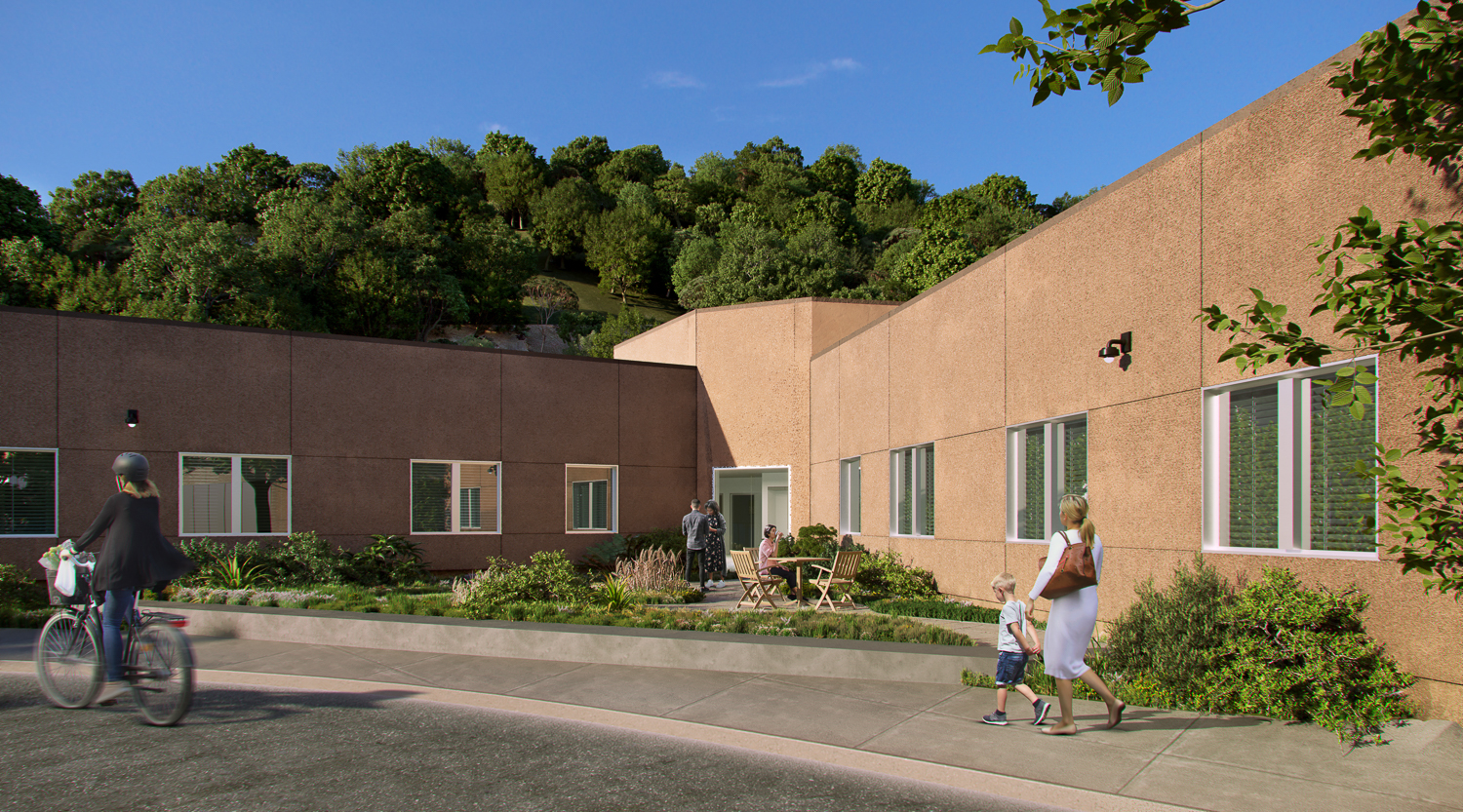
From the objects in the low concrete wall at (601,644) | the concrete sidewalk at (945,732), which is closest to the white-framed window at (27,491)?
the low concrete wall at (601,644)

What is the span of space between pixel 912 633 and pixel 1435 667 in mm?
4381

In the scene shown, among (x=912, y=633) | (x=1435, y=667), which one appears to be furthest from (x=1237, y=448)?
(x=912, y=633)

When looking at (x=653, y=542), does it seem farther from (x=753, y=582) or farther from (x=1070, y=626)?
Result: (x=1070, y=626)

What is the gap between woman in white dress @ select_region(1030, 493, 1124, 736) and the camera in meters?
6.23

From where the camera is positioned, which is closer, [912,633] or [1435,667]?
[1435,667]

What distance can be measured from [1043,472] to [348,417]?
12605mm

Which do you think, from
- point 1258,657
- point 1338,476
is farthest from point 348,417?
point 1338,476

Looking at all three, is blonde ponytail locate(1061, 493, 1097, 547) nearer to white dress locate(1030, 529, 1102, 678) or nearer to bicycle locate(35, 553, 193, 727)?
white dress locate(1030, 529, 1102, 678)

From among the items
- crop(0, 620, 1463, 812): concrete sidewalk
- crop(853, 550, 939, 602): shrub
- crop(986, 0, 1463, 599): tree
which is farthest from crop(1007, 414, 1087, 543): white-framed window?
crop(986, 0, 1463, 599): tree

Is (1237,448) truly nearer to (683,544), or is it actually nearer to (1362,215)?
(1362,215)

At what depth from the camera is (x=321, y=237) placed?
50.3m

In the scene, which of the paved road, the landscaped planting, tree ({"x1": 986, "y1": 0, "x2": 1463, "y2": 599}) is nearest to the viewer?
tree ({"x1": 986, "y1": 0, "x2": 1463, "y2": 599})

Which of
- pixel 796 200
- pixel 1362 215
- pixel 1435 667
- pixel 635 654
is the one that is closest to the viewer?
pixel 1362 215

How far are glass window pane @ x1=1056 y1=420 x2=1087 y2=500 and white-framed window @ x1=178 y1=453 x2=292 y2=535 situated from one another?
43.4 ft
